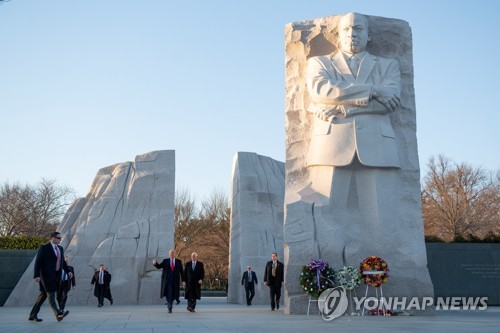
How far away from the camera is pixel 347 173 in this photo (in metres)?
10.5

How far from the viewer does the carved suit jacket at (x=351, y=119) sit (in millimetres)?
10281

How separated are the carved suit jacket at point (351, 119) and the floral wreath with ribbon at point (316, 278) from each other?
195cm

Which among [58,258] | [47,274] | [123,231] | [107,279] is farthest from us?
[123,231]

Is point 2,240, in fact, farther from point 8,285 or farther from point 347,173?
point 347,173

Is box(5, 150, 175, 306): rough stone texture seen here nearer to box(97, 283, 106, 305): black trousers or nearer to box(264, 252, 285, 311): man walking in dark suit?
box(97, 283, 106, 305): black trousers

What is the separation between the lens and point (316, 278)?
9688 millimetres

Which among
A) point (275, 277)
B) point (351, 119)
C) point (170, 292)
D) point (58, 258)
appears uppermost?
point (351, 119)

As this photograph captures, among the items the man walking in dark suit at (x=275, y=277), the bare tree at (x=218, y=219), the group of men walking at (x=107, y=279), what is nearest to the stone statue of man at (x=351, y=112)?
the man walking in dark suit at (x=275, y=277)

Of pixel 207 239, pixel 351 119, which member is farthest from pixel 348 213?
pixel 207 239

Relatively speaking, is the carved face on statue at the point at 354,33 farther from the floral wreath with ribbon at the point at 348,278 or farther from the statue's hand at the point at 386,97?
the floral wreath with ribbon at the point at 348,278

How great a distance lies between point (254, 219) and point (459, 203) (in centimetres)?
2191

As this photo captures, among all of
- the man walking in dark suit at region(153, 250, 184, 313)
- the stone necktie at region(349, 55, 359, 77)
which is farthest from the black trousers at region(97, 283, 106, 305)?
the stone necktie at region(349, 55, 359, 77)

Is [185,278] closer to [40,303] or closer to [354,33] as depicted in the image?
[40,303]

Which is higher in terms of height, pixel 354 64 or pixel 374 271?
pixel 354 64
